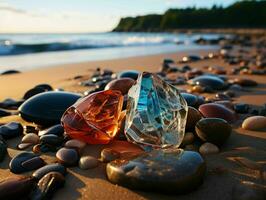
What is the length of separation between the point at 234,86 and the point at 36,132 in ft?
9.16

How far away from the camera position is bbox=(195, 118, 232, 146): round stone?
2148mm

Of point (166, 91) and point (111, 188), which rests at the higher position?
point (166, 91)

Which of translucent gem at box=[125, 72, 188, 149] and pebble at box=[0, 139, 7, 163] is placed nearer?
translucent gem at box=[125, 72, 188, 149]

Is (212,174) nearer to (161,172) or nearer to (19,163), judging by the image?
(161,172)

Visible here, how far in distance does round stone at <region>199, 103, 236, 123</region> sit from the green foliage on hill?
216 feet

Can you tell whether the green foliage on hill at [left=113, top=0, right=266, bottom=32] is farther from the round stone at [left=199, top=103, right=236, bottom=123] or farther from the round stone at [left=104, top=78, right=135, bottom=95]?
the round stone at [left=199, top=103, right=236, bottom=123]

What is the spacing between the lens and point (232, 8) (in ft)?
241

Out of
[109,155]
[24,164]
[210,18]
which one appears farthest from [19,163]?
[210,18]

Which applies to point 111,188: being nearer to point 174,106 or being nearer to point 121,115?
point 174,106

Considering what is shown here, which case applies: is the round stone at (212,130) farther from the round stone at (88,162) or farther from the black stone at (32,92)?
the black stone at (32,92)

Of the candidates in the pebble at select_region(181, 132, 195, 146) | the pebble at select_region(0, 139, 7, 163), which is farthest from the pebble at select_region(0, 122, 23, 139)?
the pebble at select_region(181, 132, 195, 146)

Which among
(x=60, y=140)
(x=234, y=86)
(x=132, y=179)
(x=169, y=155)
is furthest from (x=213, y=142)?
(x=234, y=86)

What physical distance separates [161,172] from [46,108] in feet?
4.70

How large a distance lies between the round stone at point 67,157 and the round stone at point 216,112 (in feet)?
3.43
